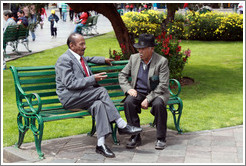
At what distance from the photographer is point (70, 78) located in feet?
17.8

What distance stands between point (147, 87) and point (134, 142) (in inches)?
29.9

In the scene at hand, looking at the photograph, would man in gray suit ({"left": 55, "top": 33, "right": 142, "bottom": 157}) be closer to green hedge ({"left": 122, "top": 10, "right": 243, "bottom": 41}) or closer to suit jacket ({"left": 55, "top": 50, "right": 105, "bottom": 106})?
suit jacket ({"left": 55, "top": 50, "right": 105, "bottom": 106})

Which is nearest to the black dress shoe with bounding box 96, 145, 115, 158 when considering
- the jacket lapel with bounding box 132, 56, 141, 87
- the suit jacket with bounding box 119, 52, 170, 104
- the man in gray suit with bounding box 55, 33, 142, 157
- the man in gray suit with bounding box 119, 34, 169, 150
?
the man in gray suit with bounding box 55, 33, 142, 157

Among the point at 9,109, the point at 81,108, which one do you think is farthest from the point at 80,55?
the point at 9,109

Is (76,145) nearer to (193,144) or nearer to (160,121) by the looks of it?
(160,121)

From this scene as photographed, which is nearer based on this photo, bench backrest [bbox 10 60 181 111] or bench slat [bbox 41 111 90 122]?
bench slat [bbox 41 111 90 122]

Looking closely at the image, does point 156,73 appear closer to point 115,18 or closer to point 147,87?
point 147,87

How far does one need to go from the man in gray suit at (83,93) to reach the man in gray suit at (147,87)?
252 mm

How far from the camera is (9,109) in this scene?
8.10 meters

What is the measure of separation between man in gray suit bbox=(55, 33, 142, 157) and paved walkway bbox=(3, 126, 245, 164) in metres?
0.26

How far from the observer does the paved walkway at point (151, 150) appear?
5.10 m

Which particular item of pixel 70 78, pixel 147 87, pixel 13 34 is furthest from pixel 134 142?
pixel 13 34

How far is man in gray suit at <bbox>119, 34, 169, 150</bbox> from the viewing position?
5590mm

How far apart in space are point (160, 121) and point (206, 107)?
2.71 meters
